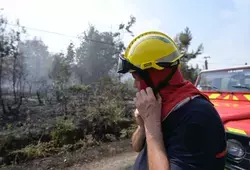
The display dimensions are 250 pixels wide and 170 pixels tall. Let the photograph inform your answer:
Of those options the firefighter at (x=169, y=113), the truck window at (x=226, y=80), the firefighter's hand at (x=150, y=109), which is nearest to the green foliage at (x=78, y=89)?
the truck window at (x=226, y=80)

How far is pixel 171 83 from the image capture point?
1.23 meters

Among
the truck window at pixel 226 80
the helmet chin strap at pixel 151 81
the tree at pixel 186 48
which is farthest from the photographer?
the tree at pixel 186 48

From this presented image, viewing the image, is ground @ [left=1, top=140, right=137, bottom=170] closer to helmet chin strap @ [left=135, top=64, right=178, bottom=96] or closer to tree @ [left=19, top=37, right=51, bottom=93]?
helmet chin strap @ [left=135, top=64, right=178, bottom=96]

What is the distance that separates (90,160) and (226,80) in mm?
3182

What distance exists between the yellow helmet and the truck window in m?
2.93

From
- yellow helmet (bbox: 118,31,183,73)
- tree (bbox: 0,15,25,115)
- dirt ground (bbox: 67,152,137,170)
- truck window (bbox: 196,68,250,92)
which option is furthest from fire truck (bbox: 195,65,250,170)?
tree (bbox: 0,15,25,115)

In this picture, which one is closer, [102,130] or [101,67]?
[102,130]

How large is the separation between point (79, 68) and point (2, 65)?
2398 cm

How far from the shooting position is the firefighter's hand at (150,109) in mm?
1177

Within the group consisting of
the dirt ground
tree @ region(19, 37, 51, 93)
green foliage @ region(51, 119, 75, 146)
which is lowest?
the dirt ground

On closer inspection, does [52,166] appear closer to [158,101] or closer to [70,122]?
[70,122]

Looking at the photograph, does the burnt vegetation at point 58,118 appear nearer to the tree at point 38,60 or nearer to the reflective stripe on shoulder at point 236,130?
the reflective stripe on shoulder at point 236,130

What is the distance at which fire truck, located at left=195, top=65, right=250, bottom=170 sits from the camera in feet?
8.84

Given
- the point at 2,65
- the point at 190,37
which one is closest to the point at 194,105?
the point at 2,65
